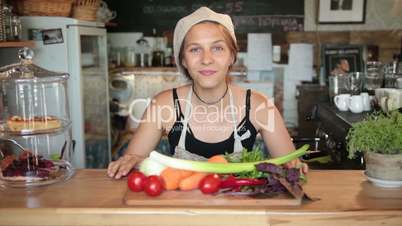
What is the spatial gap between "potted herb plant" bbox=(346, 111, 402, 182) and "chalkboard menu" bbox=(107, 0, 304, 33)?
8.97ft

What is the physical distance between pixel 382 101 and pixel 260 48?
1.56 meters

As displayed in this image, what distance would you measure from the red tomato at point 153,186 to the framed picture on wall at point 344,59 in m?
2.95

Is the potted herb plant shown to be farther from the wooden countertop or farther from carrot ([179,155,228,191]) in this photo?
carrot ([179,155,228,191])

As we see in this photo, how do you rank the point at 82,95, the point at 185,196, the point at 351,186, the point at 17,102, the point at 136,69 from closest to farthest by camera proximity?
the point at 185,196 < the point at 351,186 < the point at 17,102 < the point at 82,95 < the point at 136,69

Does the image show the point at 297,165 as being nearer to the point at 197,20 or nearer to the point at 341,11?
the point at 197,20

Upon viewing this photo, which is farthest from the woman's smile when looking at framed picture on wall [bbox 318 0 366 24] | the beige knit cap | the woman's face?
framed picture on wall [bbox 318 0 366 24]

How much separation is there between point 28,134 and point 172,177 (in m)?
0.59

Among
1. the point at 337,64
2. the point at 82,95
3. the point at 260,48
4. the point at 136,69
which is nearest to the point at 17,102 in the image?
the point at 82,95

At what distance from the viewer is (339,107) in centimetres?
287

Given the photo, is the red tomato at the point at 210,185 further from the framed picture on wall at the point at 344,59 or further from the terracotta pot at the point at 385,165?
the framed picture on wall at the point at 344,59

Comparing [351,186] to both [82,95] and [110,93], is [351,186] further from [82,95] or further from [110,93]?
[110,93]

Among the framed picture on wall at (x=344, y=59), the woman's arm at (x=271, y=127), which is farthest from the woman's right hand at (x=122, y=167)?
the framed picture on wall at (x=344, y=59)

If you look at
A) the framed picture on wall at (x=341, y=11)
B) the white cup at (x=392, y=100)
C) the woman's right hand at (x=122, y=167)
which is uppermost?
the framed picture on wall at (x=341, y=11)

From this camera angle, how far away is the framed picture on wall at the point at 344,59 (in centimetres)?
384
